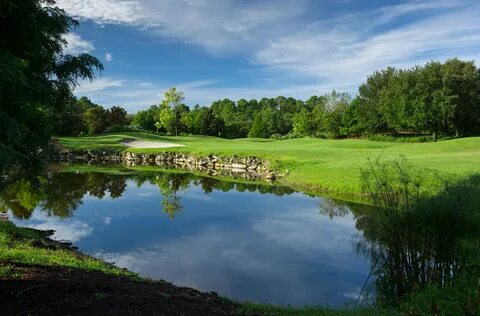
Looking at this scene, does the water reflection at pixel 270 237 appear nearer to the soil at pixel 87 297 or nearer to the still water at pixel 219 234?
the still water at pixel 219 234

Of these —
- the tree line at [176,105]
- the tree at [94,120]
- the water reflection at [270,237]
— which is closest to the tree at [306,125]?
the tree line at [176,105]

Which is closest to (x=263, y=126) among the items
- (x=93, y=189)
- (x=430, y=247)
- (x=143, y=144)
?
(x=143, y=144)

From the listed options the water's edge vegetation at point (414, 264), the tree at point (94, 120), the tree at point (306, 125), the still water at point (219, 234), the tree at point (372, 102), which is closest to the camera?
the water's edge vegetation at point (414, 264)

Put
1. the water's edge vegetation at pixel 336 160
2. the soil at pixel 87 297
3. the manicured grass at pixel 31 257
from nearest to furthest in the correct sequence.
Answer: the soil at pixel 87 297 → the manicured grass at pixel 31 257 → the water's edge vegetation at pixel 336 160

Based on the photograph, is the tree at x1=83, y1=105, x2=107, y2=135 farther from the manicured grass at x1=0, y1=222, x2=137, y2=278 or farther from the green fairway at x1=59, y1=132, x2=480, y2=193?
the manicured grass at x1=0, y1=222, x2=137, y2=278

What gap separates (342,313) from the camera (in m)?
7.56

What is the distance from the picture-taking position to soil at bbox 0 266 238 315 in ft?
20.1

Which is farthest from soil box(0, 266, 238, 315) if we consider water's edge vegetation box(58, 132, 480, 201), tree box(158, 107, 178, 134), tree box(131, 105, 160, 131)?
tree box(131, 105, 160, 131)

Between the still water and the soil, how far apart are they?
178 cm

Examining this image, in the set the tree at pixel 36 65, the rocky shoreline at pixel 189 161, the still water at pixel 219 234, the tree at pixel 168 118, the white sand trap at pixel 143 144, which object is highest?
the tree at pixel 168 118

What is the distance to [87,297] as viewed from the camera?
664 cm

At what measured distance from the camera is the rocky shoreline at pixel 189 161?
38612 millimetres

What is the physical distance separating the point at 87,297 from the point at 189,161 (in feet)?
140

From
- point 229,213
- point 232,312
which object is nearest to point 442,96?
point 229,213
